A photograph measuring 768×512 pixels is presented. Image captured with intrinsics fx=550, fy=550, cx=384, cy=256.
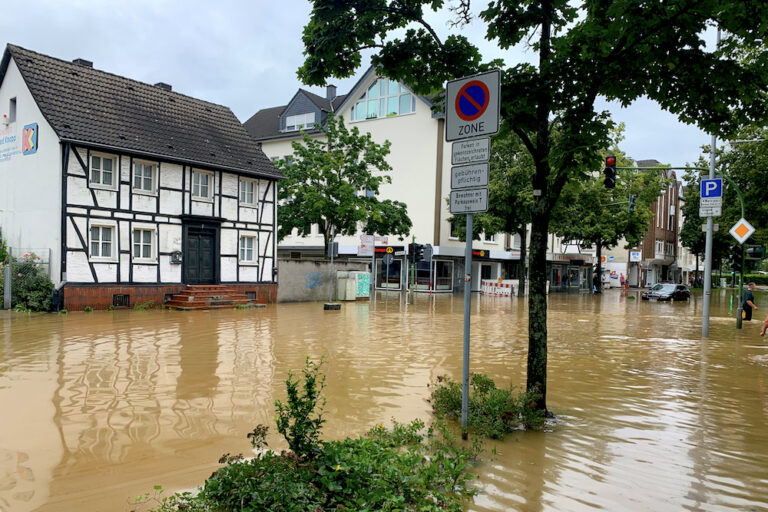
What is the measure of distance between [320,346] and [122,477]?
7745mm

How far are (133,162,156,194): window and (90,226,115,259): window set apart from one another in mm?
1929

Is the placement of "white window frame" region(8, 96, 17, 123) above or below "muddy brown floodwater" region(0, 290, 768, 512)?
above

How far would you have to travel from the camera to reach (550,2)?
21.4ft

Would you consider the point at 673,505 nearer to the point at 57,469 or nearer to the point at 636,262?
the point at 57,469

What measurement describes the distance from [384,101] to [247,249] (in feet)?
71.7

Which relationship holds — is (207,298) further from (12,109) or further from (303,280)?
(12,109)

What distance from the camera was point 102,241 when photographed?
795 inches

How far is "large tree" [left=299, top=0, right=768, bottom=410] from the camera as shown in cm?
577

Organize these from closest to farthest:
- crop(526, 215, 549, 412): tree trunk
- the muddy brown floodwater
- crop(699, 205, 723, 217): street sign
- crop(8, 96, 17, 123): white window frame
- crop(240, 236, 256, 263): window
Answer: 1. the muddy brown floodwater
2. crop(526, 215, 549, 412): tree trunk
3. crop(699, 205, 723, 217): street sign
4. crop(8, 96, 17, 123): white window frame
5. crop(240, 236, 256, 263): window

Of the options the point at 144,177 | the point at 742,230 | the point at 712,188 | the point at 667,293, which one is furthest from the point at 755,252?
the point at 144,177

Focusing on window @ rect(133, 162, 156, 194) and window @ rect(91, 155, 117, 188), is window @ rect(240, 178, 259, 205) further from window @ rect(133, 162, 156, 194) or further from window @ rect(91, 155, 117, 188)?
window @ rect(91, 155, 117, 188)

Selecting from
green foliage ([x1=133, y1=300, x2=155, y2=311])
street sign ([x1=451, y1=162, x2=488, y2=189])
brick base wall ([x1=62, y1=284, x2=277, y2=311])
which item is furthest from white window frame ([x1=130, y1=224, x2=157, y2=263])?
street sign ([x1=451, y1=162, x2=488, y2=189])

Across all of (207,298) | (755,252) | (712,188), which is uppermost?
(712,188)

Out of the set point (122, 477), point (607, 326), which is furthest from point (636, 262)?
point (122, 477)
